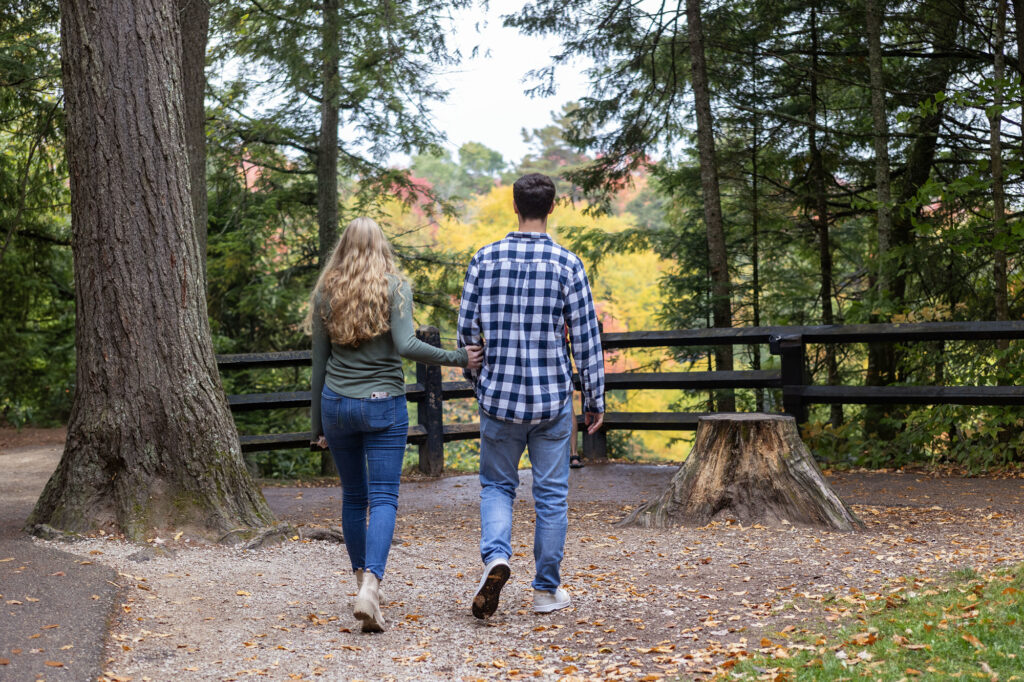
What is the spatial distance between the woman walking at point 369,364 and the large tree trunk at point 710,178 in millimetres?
8358

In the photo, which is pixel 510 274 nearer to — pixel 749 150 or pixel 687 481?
pixel 687 481

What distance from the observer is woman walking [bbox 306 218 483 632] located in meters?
4.27

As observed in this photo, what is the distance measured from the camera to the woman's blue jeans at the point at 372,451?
4.32 m

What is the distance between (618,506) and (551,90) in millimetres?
7498

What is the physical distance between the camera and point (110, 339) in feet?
18.7

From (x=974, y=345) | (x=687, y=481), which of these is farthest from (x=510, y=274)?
(x=974, y=345)

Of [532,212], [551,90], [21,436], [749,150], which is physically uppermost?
[551,90]

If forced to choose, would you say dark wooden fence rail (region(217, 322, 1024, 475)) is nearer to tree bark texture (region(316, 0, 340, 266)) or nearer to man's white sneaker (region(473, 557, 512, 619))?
man's white sneaker (region(473, 557, 512, 619))

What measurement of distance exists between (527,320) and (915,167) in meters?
9.73

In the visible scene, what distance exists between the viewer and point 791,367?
853 centimetres

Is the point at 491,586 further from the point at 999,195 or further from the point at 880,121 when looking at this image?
the point at 880,121

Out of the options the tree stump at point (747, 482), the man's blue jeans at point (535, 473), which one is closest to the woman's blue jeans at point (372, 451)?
the man's blue jeans at point (535, 473)

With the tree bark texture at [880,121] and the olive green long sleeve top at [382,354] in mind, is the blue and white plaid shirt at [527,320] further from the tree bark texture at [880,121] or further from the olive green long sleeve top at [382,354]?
the tree bark texture at [880,121]

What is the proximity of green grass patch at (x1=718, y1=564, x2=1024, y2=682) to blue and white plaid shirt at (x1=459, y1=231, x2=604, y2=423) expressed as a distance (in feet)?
4.41
